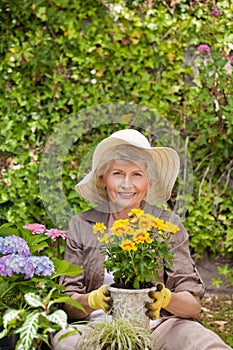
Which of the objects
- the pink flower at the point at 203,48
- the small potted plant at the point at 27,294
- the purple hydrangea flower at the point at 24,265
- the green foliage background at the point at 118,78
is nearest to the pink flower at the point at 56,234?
the small potted plant at the point at 27,294

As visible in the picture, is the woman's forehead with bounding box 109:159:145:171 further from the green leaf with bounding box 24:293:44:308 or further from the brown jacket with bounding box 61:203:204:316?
the green leaf with bounding box 24:293:44:308

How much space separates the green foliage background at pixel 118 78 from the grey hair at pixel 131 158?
1741 mm

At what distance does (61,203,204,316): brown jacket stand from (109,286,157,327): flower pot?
0.35 meters

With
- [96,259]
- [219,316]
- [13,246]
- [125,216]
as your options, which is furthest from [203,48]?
[13,246]

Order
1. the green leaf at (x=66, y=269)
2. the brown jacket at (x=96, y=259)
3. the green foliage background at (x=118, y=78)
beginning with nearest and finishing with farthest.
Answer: the green leaf at (x=66, y=269)
the brown jacket at (x=96, y=259)
the green foliage background at (x=118, y=78)

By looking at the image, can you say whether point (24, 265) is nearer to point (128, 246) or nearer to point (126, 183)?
point (128, 246)

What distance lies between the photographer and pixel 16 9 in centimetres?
432

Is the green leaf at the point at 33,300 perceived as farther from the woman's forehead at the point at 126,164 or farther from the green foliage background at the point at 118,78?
the green foliage background at the point at 118,78

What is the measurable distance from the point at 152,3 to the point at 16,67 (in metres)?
0.96

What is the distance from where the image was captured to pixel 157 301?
213 centimetres

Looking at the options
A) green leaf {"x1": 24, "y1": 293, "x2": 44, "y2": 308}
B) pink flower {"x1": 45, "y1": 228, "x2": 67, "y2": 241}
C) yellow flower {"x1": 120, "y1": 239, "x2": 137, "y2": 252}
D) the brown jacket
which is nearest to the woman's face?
the brown jacket

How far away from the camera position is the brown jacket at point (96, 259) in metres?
2.44

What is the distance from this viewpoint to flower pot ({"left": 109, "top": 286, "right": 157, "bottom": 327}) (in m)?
2.02

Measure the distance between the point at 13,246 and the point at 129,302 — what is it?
382 mm
